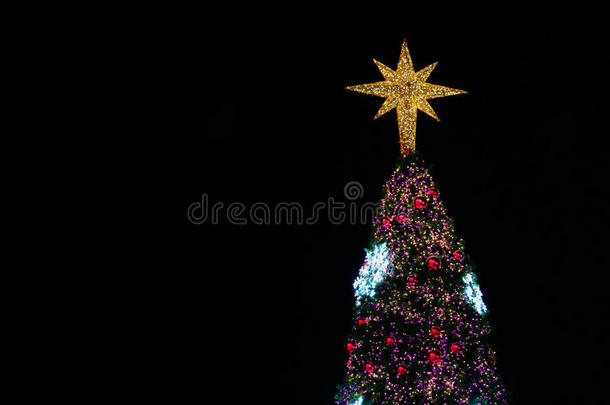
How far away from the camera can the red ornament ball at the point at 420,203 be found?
603cm

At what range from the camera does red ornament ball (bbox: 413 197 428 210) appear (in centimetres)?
603

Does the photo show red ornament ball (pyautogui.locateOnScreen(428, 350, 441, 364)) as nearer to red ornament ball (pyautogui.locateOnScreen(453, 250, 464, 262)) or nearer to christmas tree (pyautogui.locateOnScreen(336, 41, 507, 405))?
christmas tree (pyautogui.locateOnScreen(336, 41, 507, 405))

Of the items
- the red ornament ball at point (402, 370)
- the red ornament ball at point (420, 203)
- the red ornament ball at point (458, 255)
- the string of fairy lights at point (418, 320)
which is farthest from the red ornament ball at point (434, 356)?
the red ornament ball at point (420, 203)

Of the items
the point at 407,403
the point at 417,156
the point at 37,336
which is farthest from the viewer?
the point at 37,336

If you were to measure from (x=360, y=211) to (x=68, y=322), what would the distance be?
5922 mm

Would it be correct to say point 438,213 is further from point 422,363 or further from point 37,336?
point 37,336

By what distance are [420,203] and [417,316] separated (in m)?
1.45

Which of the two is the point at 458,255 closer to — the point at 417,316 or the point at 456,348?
the point at 417,316

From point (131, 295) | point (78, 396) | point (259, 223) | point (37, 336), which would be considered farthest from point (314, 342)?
point (37, 336)

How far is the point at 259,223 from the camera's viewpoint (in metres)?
10.2

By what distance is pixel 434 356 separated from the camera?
5191mm

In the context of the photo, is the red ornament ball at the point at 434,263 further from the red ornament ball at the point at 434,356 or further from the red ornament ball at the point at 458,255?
the red ornament ball at the point at 434,356

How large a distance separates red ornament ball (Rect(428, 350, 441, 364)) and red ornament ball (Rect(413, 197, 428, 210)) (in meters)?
1.78

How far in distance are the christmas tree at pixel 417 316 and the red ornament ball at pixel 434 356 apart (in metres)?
0.01
